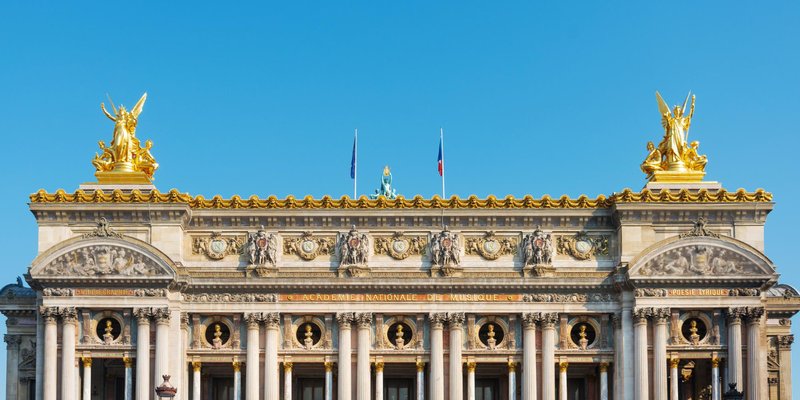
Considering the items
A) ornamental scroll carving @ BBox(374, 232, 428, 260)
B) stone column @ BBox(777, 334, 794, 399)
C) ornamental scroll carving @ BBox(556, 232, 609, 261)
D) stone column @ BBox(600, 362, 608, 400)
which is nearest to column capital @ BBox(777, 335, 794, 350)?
stone column @ BBox(777, 334, 794, 399)

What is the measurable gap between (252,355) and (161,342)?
13.4 ft

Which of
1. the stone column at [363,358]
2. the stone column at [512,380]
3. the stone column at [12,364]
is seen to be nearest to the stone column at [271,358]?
the stone column at [363,358]

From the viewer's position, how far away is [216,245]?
69750 millimetres

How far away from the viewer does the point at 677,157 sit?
70.8m

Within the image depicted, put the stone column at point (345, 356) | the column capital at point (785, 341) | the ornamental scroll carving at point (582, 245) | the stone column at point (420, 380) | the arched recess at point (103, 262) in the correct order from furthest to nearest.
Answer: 1. the column capital at point (785, 341)
2. the ornamental scroll carving at point (582, 245)
3. the stone column at point (420, 380)
4. the stone column at point (345, 356)
5. the arched recess at point (103, 262)

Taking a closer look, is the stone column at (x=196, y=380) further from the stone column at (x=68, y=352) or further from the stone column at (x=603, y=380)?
the stone column at (x=603, y=380)

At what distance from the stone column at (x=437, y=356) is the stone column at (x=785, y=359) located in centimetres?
1662

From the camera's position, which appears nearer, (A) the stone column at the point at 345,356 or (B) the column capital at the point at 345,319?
(A) the stone column at the point at 345,356

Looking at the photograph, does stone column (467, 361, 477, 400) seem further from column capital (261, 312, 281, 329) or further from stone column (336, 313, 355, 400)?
column capital (261, 312, 281, 329)

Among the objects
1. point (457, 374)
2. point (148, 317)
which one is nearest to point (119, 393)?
point (148, 317)

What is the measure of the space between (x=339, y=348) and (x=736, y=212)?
739 inches

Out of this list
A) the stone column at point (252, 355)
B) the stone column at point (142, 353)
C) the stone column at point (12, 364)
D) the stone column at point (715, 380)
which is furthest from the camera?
the stone column at point (12, 364)

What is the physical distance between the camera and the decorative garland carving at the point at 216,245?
6962 cm

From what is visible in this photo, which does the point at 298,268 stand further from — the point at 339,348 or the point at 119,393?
the point at 119,393
